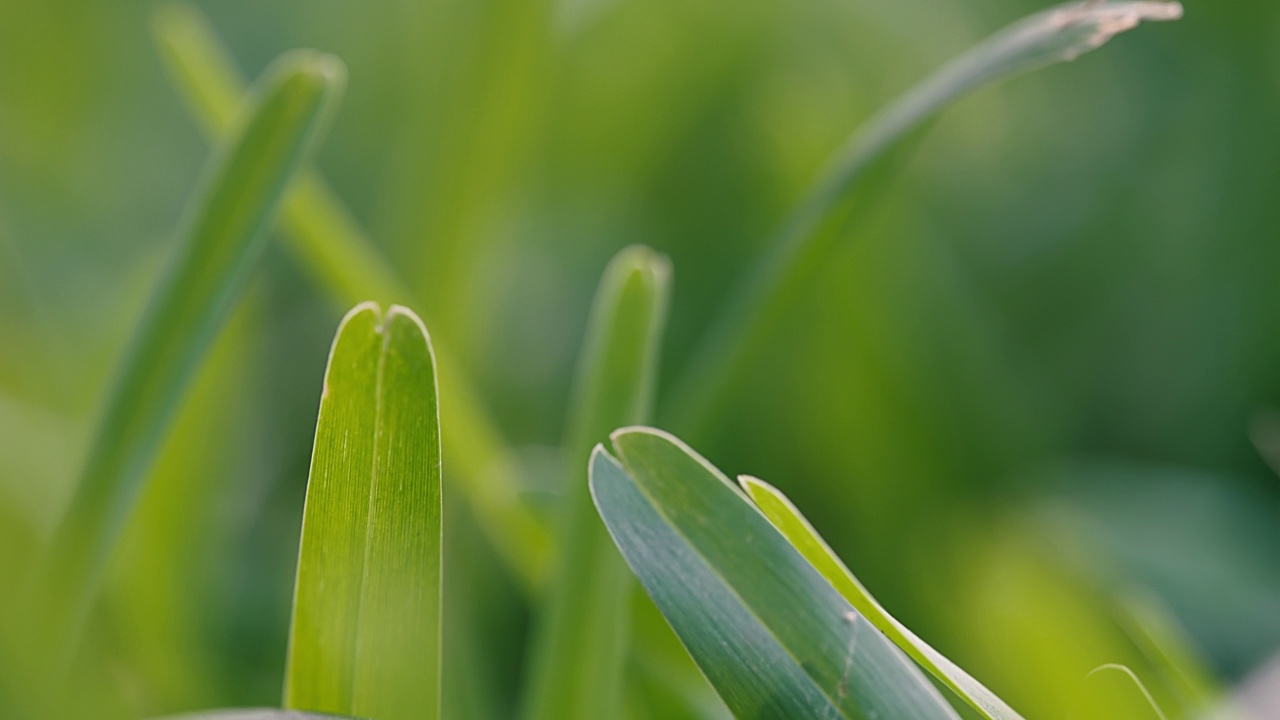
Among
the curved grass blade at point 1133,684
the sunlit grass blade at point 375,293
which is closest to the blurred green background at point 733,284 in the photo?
the sunlit grass blade at point 375,293

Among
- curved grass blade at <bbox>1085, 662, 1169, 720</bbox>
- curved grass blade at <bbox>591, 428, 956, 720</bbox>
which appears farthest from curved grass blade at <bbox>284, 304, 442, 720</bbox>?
curved grass blade at <bbox>1085, 662, 1169, 720</bbox>

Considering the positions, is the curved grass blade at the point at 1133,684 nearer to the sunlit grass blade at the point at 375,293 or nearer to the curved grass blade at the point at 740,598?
the curved grass blade at the point at 740,598

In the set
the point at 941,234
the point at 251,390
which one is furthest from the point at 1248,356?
the point at 251,390

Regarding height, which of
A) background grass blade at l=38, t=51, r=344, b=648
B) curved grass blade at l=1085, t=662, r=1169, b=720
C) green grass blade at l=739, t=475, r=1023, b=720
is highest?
background grass blade at l=38, t=51, r=344, b=648

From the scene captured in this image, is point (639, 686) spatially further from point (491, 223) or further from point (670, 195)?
point (670, 195)

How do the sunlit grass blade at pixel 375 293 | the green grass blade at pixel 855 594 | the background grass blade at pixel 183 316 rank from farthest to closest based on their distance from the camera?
the sunlit grass blade at pixel 375 293, the background grass blade at pixel 183 316, the green grass blade at pixel 855 594

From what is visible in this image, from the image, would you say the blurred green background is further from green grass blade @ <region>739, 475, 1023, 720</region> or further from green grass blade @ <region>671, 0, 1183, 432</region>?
green grass blade @ <region>739, 475, 1023, 720</region>

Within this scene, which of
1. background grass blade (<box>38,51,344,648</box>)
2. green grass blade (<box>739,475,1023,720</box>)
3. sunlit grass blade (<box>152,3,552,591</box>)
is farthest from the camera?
sunlit grass blade (<box>152,3,552,591</box>)

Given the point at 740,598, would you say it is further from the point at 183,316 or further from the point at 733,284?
the point at 733,284

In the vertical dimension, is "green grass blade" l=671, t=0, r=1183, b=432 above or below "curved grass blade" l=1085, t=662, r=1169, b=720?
above
